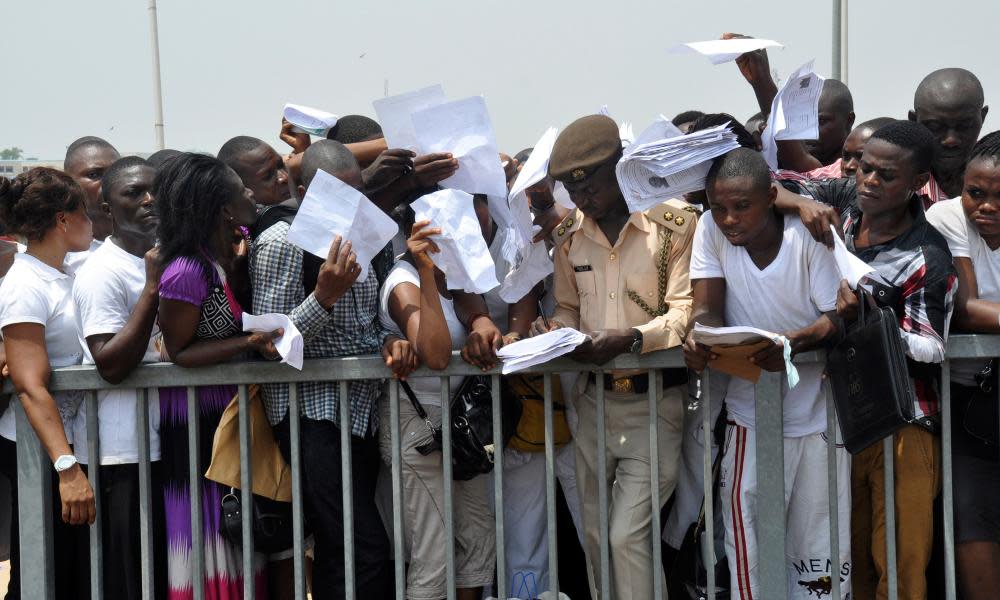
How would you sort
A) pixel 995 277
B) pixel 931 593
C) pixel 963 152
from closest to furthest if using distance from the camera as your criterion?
pixel 995 277 < pixel 931 593 < pixel 963 152

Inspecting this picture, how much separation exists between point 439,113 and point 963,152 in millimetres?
2304

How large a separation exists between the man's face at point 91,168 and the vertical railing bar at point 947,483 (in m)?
4.04

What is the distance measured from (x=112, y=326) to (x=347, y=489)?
1.08m

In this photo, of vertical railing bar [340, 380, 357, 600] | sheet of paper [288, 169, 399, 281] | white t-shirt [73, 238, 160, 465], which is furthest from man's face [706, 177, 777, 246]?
white t-shirt [73, 238, 160, 465]

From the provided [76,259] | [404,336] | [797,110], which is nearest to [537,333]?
[404,336]

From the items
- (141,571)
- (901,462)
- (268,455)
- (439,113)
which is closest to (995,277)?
(901,462)

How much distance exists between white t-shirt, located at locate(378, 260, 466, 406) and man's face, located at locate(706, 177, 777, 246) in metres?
1.13

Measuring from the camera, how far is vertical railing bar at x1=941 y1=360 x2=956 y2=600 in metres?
3.71

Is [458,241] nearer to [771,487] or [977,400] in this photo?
[771,487]

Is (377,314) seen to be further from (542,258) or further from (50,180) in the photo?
(50,180)

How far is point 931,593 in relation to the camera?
13.4ft

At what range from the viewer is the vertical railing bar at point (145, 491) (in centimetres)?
388

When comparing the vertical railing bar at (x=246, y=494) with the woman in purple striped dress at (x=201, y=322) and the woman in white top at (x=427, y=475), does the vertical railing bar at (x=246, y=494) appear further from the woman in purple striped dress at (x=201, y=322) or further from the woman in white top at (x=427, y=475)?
the woman in white top at (x=427, y=475)

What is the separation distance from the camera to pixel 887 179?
3.80 meters
